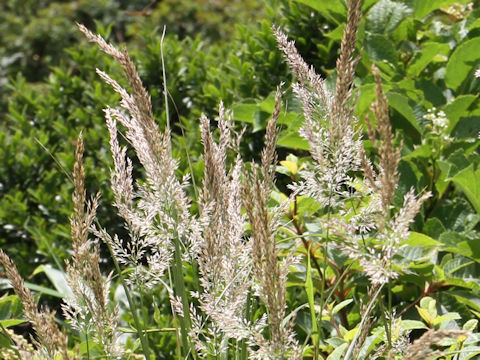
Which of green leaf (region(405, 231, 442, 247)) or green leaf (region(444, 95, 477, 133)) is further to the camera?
green leaf (region(444, 95, 477, 133))

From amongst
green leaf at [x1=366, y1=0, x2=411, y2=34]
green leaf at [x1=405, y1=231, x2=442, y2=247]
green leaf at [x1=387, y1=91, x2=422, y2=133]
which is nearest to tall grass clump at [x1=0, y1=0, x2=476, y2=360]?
green leaf at [x1=405, y1=231, x2=442, y2=247]

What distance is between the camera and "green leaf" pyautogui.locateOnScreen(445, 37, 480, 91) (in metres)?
2.20

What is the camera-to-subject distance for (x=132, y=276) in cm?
145

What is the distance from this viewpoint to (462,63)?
2.26m

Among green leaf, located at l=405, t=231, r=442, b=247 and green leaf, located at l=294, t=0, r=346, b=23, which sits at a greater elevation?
green leaf, located at l=294, t=0, r=346, b=23

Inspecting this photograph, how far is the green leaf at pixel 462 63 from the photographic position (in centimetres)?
220

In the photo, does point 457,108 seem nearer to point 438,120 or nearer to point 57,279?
point 438,120

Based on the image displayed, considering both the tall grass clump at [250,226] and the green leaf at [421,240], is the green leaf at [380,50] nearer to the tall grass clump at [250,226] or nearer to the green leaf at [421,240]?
the green leaf at [421,240]

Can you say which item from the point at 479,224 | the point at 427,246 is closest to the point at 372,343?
the point at 427,246

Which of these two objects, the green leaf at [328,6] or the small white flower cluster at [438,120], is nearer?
the small white flower cluster at [438,120]

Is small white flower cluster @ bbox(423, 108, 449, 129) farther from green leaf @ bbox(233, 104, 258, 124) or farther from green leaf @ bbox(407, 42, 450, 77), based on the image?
green leaf @ bbox(233, 104, 258, 124)

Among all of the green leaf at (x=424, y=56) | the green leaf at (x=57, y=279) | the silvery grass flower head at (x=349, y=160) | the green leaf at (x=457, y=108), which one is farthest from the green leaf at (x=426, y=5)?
the green leaf at (x=57, y=279)

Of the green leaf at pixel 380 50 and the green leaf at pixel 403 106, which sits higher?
the green leaf at pixel 380 50

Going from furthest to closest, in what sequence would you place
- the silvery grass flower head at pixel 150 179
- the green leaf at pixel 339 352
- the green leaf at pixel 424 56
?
the green leaf at pixel 424 56, the green leaf at pixel 339 352, the silvery grass flower head at pixel 150 179
